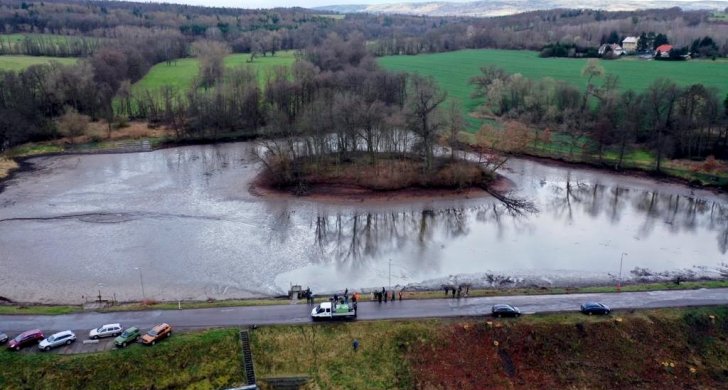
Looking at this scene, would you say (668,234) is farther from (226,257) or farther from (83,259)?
(83,259)

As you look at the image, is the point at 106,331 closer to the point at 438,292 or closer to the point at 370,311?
the point at 370,311

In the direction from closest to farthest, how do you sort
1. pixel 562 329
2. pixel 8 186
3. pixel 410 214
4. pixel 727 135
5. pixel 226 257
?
pixel 562 329, pixel 226 257, pixel 410 214, pixel 8 186, pixel 727 135

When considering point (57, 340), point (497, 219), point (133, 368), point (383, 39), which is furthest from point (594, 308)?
point (383, 39)

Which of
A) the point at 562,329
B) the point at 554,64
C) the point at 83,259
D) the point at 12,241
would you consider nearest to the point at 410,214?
the point at 562,329

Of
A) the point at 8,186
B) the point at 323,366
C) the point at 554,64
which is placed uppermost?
the point at 554,64

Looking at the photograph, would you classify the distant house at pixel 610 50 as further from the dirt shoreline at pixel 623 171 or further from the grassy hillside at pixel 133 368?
the grassy hillside at pixel 133 368

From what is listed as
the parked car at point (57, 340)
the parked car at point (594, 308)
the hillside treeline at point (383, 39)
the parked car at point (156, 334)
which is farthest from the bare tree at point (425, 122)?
the hillside treeline at point (383, 39)
